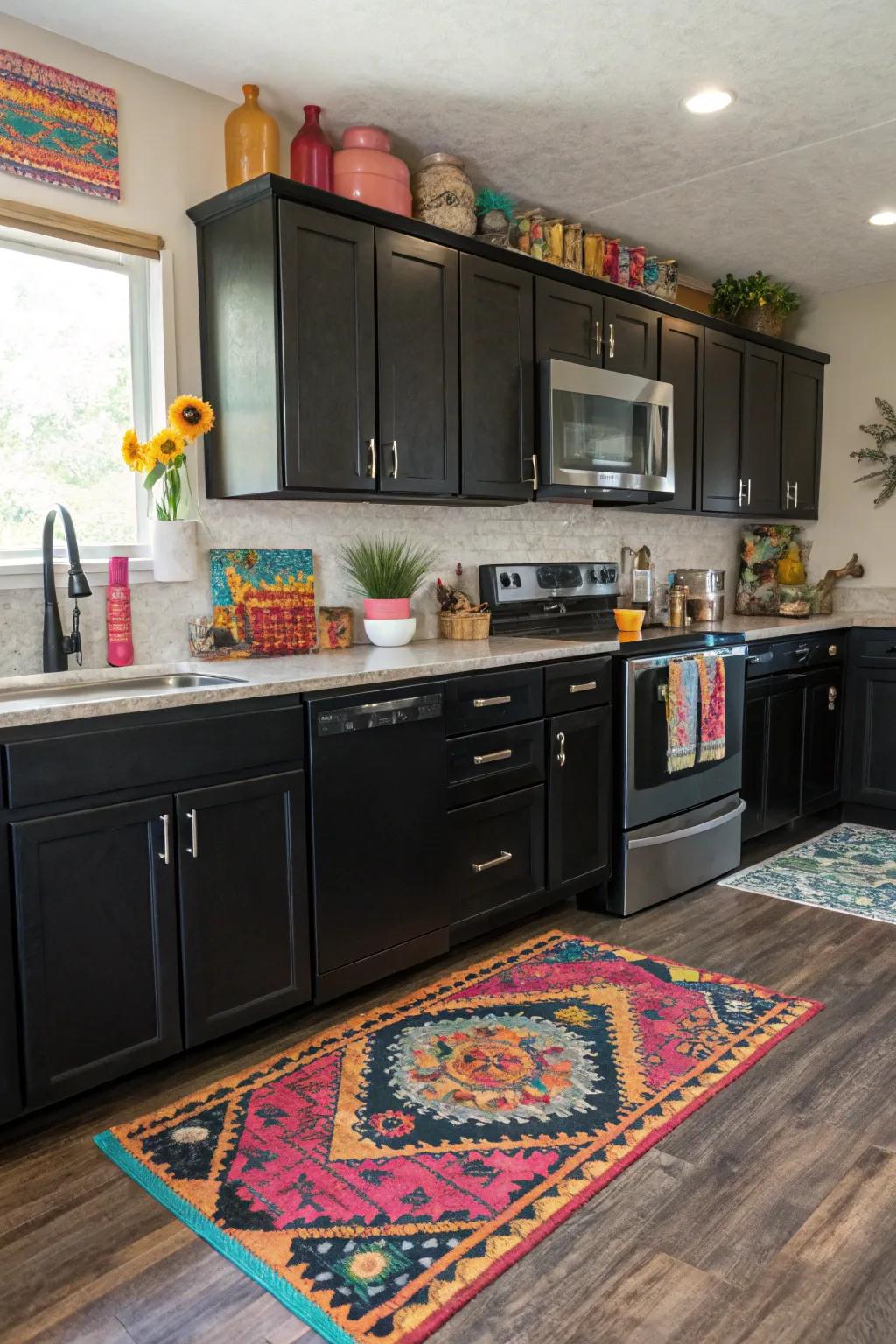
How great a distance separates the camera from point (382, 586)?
322 cm

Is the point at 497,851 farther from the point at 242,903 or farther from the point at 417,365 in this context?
the point at 417,365

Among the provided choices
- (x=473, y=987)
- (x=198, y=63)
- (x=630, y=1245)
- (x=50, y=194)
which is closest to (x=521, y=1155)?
(x=630, y=1245)

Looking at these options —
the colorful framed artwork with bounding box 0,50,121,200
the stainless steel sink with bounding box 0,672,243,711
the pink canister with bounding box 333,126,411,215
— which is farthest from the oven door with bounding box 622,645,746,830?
the colorful framed artwork with bounding box 0,50,121,200

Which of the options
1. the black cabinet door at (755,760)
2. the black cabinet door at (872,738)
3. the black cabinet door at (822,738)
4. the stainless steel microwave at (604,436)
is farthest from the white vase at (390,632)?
the black cabinet door at (872,738)

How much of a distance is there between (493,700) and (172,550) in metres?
1.01

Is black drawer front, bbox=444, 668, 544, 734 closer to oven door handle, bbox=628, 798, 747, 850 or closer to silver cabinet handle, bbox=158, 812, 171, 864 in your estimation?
oven door handle, bbox=628, 798, 747, 850

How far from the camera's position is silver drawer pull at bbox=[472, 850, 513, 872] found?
2891 millimetres

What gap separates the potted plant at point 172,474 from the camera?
8.70ft

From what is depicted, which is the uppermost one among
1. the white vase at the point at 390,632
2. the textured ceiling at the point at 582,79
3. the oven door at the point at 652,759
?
the textured ceiling at the point at 582,79

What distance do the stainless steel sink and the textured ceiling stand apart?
1.66m

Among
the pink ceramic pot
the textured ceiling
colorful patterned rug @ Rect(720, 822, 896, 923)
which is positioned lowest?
colorful patterned rug @ Rect(720, 822, 896, 923)

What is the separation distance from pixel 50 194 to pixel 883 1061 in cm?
301

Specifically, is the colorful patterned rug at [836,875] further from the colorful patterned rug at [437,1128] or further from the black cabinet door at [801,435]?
the black cabinet door at [801,435]

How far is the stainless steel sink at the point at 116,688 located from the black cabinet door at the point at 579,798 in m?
1.11
